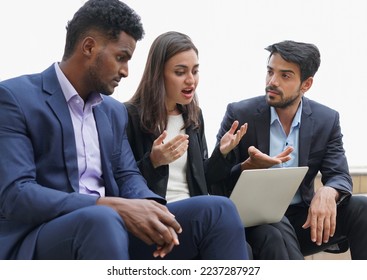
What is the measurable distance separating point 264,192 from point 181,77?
1.74 ft

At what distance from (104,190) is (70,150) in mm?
196

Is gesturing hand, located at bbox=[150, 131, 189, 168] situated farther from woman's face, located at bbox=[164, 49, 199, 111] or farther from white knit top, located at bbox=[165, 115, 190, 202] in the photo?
woman's face, located at bbox=[164, 49, 199, 111]

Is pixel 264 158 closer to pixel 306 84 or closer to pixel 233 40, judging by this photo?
pixel 306 84

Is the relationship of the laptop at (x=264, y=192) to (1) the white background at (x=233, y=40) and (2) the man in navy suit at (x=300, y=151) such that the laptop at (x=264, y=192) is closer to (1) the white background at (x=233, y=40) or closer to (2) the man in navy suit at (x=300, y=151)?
(2) the man in navy suit at (x=300, y=151)

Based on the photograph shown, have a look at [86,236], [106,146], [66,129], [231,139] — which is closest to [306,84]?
[231,139]

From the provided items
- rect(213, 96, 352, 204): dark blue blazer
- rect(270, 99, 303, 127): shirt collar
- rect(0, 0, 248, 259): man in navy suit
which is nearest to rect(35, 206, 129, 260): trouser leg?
rect(0, 0, 248, 259): man in navy suit

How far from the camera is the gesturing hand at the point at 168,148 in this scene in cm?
189

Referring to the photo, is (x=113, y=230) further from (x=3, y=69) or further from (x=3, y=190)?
(x=3, y=69)

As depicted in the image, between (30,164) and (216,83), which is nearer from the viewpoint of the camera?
(30,164)

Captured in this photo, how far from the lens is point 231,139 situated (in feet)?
6.98

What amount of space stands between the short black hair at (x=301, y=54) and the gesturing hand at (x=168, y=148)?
692 millimetres

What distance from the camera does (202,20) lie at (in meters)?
2.80

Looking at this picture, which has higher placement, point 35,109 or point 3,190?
point 35,109

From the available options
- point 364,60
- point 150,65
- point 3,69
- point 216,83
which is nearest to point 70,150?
point 150,65
